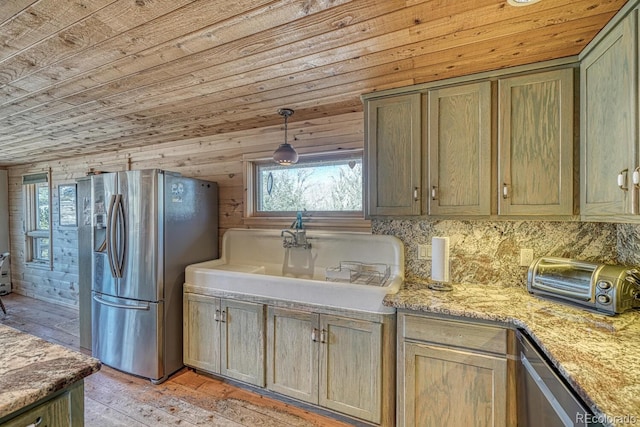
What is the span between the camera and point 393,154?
2082 mm

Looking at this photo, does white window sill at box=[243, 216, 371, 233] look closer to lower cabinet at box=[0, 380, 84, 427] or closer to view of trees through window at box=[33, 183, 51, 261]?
lower cabinet at box=[0, 380, 84, 427]

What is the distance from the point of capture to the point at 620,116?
1.31 meters

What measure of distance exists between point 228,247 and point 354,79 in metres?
2.04

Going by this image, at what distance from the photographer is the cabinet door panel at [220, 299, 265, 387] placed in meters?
2.29

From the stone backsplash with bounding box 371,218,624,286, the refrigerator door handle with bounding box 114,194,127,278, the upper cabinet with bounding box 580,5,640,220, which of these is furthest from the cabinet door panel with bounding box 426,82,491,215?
the refrigerator door handle with bounding box 114,194,127,278

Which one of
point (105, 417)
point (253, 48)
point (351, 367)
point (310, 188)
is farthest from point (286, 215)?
point (105, 417)

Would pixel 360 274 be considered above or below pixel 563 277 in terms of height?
below

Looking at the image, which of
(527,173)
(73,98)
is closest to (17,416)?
(73,98)

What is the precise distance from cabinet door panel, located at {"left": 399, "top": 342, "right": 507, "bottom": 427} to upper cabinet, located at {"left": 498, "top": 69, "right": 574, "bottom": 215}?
889 millimetres

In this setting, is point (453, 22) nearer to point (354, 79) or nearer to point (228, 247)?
point (354, 79)

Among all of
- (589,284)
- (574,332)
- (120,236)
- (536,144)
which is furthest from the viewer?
(120,236)

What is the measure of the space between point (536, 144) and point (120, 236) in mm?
3229

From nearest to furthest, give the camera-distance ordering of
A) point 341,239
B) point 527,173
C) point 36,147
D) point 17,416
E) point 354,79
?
point 17,416, point 527,173, point 354,79, point 341,239, point 36,147

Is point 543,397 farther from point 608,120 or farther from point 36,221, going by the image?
point 36,221
